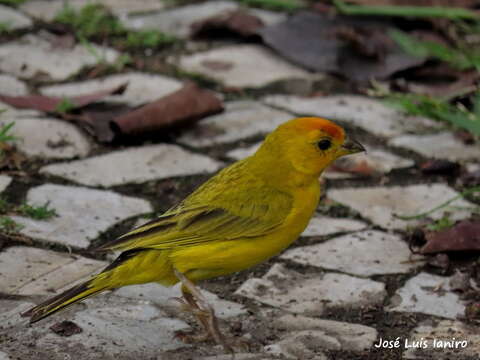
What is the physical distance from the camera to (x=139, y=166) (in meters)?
5.18

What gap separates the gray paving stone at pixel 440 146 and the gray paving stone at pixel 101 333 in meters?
2.21

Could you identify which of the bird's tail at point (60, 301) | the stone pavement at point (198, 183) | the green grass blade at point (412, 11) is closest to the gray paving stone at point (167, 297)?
the stone pavement at point (198, 183)

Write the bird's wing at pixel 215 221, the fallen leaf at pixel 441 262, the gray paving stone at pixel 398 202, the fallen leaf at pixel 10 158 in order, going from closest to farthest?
the bird's wing at pixel 215 221 < the fallen leaf at pixel 441 262 < the gray paving stone at pixel 398 202 < the fallen leaf at pixel 10 158

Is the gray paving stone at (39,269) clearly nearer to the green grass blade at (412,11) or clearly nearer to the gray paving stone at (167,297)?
the gray paving stone at (167,297)

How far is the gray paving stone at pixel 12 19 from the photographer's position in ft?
21.6

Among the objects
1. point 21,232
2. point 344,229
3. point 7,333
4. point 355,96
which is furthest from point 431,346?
point 355,96

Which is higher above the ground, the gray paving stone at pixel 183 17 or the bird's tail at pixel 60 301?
the gray paving stone at pixel 183 17

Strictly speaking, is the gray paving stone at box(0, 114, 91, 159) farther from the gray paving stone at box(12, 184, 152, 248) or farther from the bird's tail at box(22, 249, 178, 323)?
the bird's tail at box(22, 249, 178, 323)

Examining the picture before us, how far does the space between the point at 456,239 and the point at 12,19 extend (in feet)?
12.4

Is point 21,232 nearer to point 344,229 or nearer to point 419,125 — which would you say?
point 344,229

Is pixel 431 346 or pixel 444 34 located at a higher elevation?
pixel 444 34

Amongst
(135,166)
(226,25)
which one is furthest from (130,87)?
(226,25)

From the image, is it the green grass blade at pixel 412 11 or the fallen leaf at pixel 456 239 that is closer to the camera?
the fallen leaf at pixel 456 239

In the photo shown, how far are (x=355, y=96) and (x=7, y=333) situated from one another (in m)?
3.28
